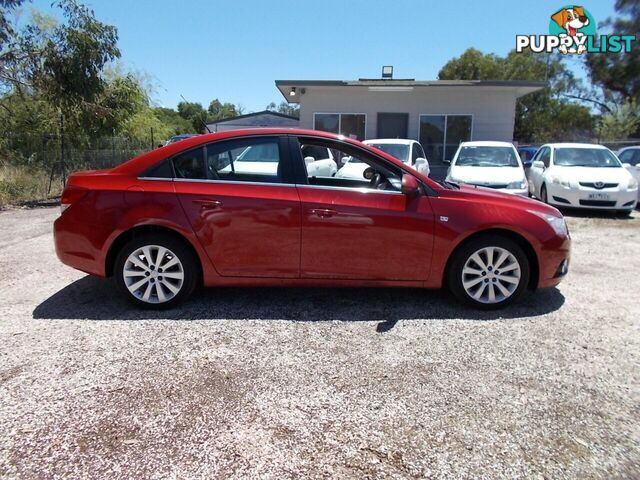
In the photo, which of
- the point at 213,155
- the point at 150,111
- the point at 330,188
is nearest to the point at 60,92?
the point at 213,155

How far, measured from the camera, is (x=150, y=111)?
27641 millimetres

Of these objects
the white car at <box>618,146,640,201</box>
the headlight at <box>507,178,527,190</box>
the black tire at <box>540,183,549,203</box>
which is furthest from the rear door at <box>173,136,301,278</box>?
the white car at <box>618,146,640,201</box>

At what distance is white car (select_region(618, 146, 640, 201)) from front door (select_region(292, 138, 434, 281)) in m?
9.55

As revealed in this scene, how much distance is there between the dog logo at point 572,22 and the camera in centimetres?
2114

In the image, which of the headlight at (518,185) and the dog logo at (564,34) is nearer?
the headlight at (518,185)

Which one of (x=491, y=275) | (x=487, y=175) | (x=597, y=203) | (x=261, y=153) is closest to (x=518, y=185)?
(x=487, y=175)

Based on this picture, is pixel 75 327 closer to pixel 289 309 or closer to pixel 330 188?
pixel 289 309

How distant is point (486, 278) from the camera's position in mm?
4043

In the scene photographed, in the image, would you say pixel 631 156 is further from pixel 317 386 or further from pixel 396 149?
pixel 317 386

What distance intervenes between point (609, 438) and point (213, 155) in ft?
11.3

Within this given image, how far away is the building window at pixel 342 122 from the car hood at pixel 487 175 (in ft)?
24.6

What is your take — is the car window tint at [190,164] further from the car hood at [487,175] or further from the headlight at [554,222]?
the car hood at [487,175]

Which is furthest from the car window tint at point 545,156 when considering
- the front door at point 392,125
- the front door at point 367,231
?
the front door at point 367,231

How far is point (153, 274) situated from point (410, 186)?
2316mm
